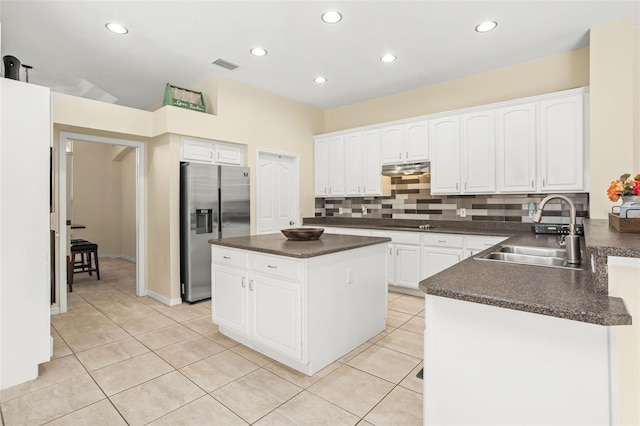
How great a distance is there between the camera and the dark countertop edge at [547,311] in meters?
0.93

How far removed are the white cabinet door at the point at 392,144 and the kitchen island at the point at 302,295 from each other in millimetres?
2098

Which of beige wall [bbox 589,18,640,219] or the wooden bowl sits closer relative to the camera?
the wooden bowl

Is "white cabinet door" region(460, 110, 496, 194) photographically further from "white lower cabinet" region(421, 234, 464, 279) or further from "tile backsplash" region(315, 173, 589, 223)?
"white lower cabinet" region(421, 234, 464, 279)

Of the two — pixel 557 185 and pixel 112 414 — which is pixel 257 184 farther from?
pixel 557 185

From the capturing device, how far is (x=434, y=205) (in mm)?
4754

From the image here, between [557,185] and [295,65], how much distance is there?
10.8 ft

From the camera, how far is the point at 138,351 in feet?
9.04

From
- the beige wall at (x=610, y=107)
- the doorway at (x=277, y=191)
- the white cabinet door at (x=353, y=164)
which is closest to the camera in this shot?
the beige wall at (x=610, y=107)

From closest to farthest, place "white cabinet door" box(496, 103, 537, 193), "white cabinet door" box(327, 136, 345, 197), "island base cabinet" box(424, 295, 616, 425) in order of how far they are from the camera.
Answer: "island base cabinet" box(424, 295, 616, 425) → "white cabinet door" box(496, 103, 537, 193) → "white cabinet door" box(327, 136, 345, 197)

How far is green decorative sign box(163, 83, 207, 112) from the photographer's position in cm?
399

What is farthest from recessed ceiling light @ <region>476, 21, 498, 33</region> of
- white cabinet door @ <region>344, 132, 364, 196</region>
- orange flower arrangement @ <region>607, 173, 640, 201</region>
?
white cabinet door @ <region>344, 132, 364, 196</region>

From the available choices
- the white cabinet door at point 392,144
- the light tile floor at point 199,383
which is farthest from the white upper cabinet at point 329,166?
the light tile floor at point 199,383

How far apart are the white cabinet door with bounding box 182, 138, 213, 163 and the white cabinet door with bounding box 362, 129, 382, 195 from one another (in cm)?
229

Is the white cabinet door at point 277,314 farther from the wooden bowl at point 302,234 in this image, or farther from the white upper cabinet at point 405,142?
the white upper cabinet at point 405,142
